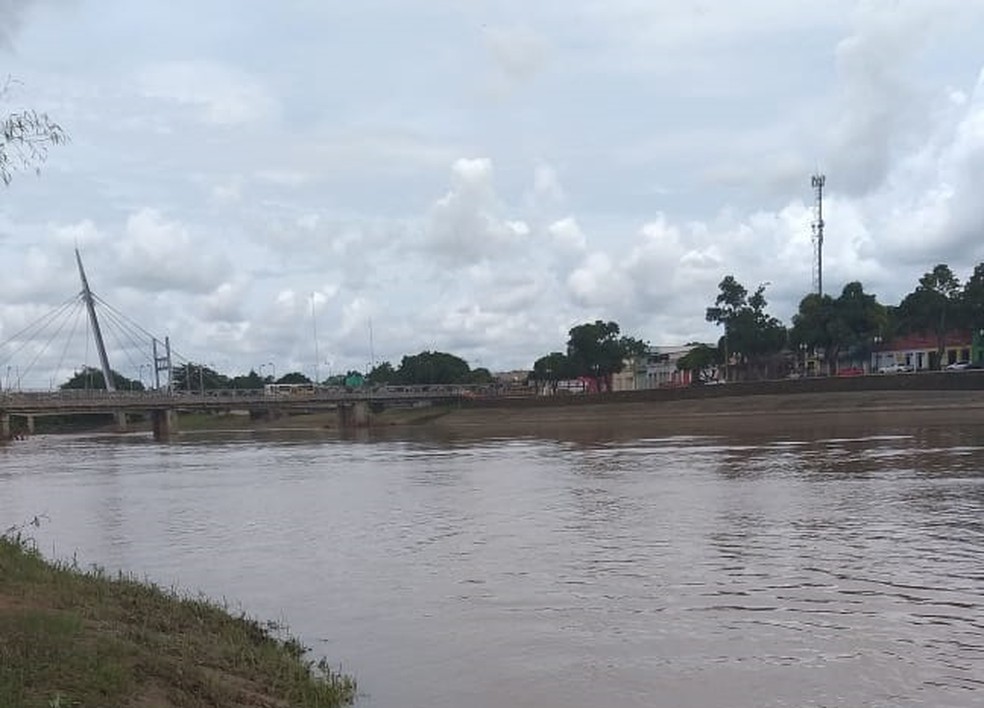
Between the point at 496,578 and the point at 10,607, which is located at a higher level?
the point at 10,607

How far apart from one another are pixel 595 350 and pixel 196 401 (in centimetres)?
A: 5776

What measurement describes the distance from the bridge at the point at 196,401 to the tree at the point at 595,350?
17415 millimetres

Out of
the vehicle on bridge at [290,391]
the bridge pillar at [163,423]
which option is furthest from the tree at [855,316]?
the bridge pillar at [163,423]

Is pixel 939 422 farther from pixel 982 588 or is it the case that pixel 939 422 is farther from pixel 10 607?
pixel 10 607

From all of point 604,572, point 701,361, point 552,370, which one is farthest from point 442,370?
point 604,572

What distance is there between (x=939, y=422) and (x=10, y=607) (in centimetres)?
7213

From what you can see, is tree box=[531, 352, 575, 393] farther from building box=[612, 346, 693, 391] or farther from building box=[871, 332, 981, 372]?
building box=[871, 332, 981, 372]

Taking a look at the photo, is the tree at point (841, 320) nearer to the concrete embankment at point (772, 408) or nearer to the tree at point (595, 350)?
the concrete embankment at point (772, 408)

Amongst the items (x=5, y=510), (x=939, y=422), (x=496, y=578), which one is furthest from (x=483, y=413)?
(x=496, y=578)

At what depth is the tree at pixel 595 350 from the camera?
149 m

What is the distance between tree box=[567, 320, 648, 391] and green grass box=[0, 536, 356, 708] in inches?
5336

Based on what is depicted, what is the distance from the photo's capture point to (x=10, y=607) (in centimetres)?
1069

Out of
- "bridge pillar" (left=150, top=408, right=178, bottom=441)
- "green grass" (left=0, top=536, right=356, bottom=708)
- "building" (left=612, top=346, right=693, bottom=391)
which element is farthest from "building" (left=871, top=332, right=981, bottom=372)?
"green grass" (left=0, top=536, right=356, bottom=708)

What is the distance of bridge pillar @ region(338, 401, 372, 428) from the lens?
488ft
